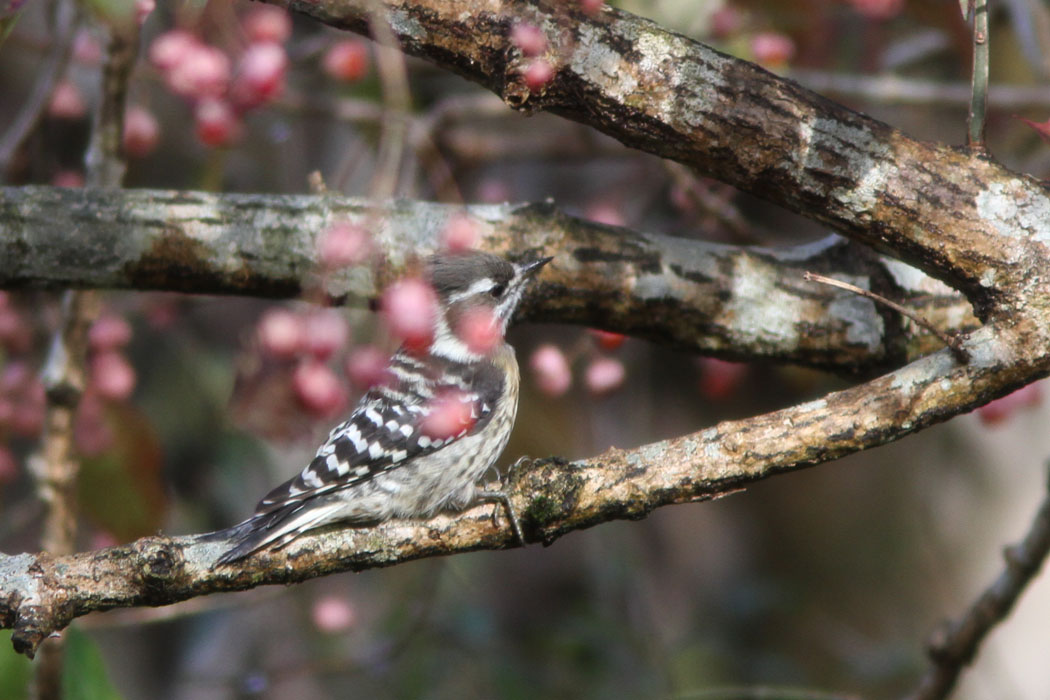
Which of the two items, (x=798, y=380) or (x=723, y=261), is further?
(x=798, y=380)

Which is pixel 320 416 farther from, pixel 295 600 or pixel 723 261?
pixel 295 600

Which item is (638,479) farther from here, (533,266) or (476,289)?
(476,289)

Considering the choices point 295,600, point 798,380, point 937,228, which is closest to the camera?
point 937,228

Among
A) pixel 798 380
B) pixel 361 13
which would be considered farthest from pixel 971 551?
pixel 361 13

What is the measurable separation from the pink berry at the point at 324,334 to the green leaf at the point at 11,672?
4.08 feet

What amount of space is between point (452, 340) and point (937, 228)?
5.39 feet

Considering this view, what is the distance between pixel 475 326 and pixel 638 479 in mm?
928

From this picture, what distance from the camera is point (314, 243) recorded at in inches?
103

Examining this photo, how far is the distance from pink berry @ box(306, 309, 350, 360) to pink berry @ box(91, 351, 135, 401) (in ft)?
4.33

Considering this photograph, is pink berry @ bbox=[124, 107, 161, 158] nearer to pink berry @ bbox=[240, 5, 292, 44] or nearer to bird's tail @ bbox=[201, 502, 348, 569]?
pink berry @ bbox=[240, 5, 292, 44]

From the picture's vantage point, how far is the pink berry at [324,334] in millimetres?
2336

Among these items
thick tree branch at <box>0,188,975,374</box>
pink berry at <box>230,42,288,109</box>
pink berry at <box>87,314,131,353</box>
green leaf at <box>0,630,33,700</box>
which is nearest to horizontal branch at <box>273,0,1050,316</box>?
thick tree branch at <box>0,188,975,374</box>

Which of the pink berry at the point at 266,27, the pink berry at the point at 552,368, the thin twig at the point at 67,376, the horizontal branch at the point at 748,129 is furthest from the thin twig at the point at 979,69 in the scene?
the thin twig at the point at 67,376

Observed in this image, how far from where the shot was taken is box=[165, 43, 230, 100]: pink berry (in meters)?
3.04
